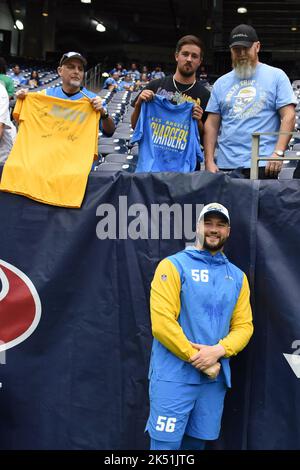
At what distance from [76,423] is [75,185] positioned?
1.53 m

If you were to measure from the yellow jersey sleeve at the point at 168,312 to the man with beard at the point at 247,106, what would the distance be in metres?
1.31

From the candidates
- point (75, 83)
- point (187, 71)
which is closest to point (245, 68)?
point (187, 71)

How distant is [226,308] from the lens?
3.57m

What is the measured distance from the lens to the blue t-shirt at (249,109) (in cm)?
459

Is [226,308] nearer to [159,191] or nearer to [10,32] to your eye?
[159,191]

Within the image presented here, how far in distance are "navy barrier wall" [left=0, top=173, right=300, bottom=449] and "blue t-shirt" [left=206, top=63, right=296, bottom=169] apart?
664mm

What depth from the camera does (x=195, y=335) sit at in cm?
352

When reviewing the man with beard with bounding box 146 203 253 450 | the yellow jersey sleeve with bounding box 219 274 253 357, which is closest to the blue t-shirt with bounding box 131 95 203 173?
the man with beard with bounding box 146 203 253 450

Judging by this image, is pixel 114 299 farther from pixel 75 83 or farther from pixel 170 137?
pixel 75 83

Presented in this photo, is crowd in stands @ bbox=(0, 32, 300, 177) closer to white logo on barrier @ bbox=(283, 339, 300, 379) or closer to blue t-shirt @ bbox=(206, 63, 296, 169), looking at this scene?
blue t-shirt @ bbox=(206, 63, 296, 169)

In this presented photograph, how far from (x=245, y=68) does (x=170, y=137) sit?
74 cm

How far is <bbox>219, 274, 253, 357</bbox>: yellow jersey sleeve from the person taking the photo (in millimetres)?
3529

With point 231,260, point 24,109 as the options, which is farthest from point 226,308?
point 24,109

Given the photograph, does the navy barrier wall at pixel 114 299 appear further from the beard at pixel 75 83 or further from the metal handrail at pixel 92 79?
the metal handrail at pixel 92 79
